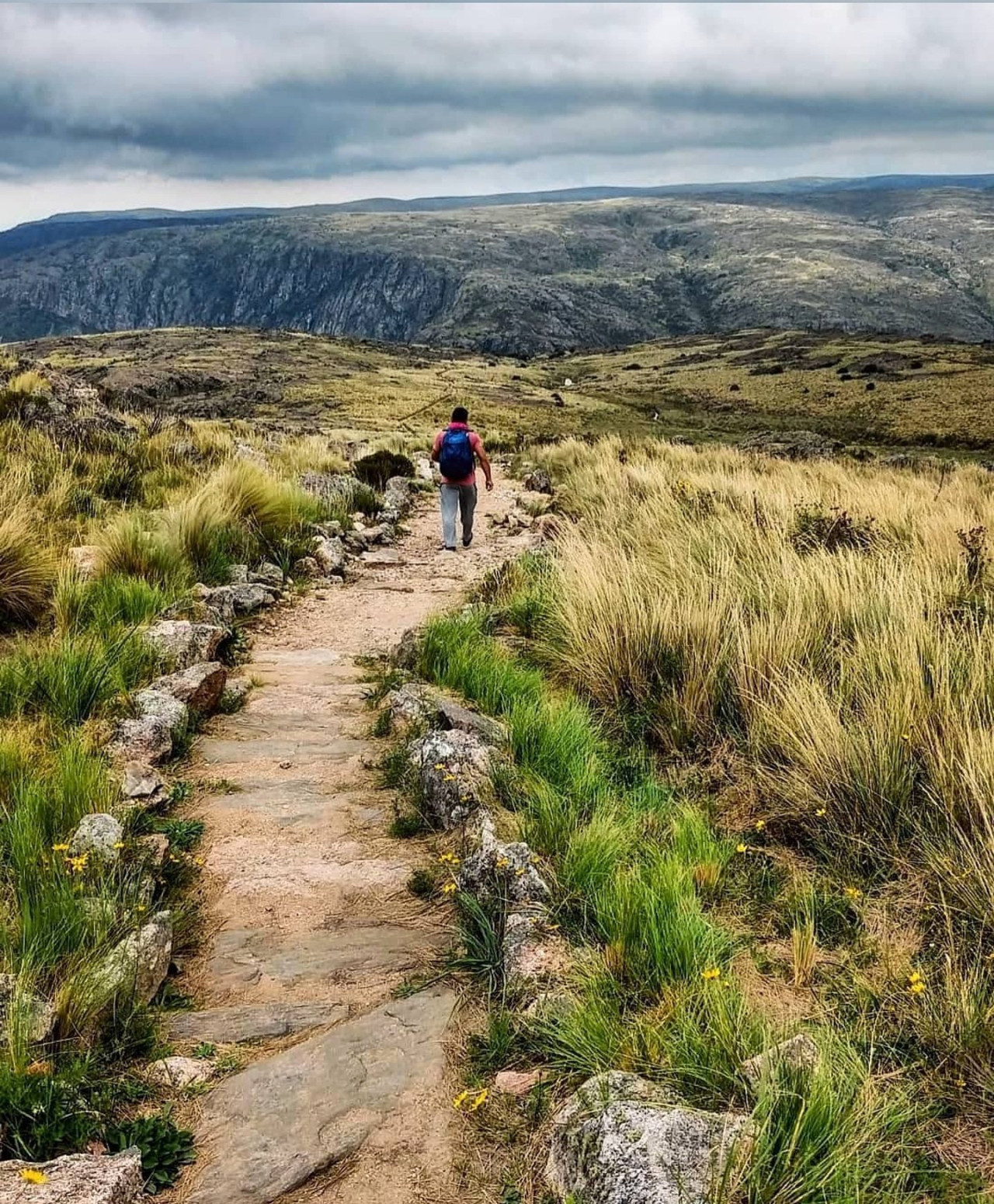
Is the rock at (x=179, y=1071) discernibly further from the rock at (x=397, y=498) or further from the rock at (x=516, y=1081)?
the rock at (x=397, y=498)

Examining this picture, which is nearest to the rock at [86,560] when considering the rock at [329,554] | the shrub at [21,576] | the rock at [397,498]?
the shrub at [21,576]

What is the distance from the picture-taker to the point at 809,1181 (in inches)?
75.9

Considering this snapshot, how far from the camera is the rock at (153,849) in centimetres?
341

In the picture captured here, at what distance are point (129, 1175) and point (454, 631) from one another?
4308 mm

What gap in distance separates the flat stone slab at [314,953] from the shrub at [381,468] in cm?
1358

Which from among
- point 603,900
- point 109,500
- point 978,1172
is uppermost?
point 109,500

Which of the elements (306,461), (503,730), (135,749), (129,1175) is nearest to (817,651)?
(503,730)

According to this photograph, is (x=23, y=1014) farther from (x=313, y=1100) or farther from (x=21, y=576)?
(x=21, y=576)

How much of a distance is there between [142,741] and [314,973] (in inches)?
78.2

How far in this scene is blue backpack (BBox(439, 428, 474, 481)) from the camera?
11492 mm

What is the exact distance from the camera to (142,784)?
4055 millimetres

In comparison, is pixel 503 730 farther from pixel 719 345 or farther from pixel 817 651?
pixel 719 345

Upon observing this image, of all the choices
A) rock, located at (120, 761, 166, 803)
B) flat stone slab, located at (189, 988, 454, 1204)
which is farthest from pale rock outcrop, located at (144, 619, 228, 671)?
flat stone slab, located at (189, 988, 454, 1204)

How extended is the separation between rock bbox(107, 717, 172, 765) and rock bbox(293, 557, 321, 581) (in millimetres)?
4734
